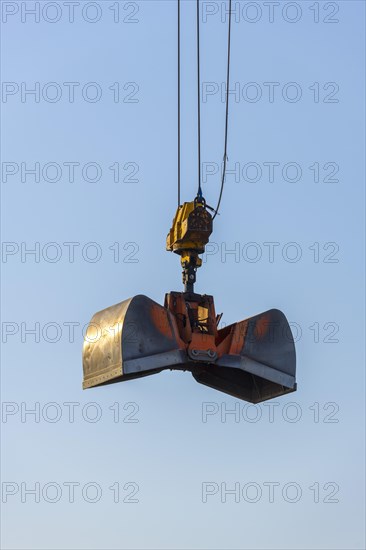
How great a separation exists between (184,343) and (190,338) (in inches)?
5.1

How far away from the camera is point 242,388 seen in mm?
41938

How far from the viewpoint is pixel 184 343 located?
39656mm

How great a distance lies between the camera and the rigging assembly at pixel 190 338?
3919cm

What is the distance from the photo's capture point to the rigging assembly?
129 feet

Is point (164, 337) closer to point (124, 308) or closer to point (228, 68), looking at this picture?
point (124, 308)

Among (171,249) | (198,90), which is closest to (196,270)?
(171,249)

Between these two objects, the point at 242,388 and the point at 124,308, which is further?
the point at 242,388

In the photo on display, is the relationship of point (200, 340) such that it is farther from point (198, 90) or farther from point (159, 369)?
point (198, 90)

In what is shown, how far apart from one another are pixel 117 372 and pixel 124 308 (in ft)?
3.46

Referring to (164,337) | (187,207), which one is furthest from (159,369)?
(187,207)

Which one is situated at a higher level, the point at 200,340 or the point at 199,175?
the point at 199,175

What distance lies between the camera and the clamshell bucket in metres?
39.1

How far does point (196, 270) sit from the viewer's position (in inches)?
1612

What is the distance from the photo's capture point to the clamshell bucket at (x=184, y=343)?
39.1 metres
